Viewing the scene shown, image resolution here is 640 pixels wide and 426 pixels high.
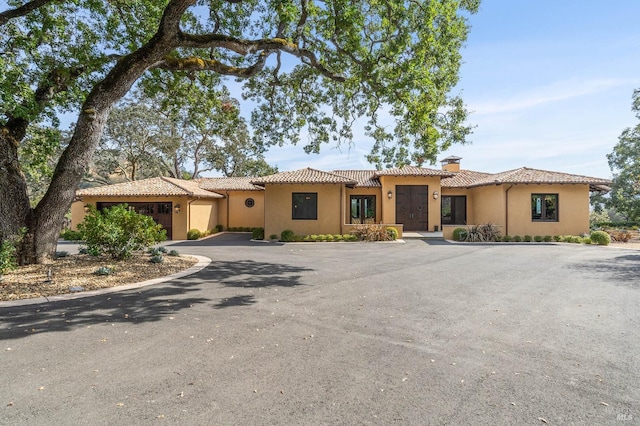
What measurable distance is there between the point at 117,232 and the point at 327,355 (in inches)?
306

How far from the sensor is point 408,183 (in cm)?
2022

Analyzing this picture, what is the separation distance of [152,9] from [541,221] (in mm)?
19767

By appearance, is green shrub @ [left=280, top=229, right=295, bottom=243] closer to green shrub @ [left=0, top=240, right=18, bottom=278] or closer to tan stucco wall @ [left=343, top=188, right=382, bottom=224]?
tan stucco wall @ [left=343, top=188, right=382, bottom=224]

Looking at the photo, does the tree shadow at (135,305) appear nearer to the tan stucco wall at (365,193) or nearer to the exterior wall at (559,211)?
the tan stucco wall at (365,193)

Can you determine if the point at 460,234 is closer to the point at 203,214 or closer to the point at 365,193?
the point at 365,193

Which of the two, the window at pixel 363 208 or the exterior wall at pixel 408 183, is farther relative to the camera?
the window at pixel 363 208

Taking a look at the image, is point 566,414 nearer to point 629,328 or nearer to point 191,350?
point 629,328

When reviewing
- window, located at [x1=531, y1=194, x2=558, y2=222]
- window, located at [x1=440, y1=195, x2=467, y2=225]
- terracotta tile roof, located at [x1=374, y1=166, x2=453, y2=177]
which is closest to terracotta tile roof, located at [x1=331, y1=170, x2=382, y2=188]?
terracotta tile roof, located at [x1=374, y1=166, x2=453, y2=177]

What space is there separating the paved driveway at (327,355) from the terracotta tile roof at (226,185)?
16974mm

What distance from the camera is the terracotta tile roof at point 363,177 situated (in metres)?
21.1

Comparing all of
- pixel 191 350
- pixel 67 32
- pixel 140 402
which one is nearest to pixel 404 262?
pixel 191 350

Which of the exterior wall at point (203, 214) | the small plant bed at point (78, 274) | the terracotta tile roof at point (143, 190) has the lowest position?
the small plant bed at point (78, 274)

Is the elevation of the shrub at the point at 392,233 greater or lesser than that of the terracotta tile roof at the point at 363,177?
lesser

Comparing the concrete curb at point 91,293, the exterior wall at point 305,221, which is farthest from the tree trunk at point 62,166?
the exterior wall at point 305,221
